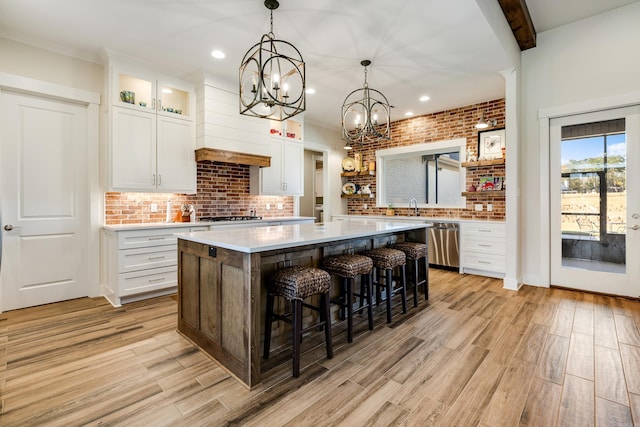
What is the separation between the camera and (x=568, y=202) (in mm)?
4008

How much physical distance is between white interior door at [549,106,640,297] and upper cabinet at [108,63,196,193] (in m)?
4.97

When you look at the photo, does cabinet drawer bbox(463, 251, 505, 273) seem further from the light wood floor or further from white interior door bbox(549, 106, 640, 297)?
the light wood floor

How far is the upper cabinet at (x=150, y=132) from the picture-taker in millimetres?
3535

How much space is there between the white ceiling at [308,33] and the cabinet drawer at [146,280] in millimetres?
2536

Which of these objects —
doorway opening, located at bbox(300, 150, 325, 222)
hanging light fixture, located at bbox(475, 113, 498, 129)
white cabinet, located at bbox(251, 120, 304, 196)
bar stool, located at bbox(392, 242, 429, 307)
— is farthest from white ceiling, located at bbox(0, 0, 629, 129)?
doorway opening, located at bbox(300, 150, 325, 222)

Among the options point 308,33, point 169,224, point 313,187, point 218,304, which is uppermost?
point 308,33

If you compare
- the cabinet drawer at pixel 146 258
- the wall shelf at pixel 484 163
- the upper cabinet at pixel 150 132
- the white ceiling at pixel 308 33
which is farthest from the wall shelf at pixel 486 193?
the cabinet drawer at pixel 146 258

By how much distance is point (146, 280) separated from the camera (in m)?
3.54

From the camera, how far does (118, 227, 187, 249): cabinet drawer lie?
3.37 metres

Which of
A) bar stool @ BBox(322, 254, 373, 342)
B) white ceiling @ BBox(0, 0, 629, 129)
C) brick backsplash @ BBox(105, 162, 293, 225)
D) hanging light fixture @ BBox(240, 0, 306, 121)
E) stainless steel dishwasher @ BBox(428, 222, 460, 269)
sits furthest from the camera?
stainless steel dishwasher @ BBox(428, 222, 460, 269)

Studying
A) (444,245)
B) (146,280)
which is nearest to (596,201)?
(444,245)

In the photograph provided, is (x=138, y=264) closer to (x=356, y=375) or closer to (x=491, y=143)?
(x=356, y=375)

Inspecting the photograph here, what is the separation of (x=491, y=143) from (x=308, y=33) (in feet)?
11.6

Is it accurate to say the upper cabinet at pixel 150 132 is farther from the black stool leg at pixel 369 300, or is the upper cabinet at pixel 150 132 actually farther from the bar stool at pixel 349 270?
the black stool leg at pixel 369 300
